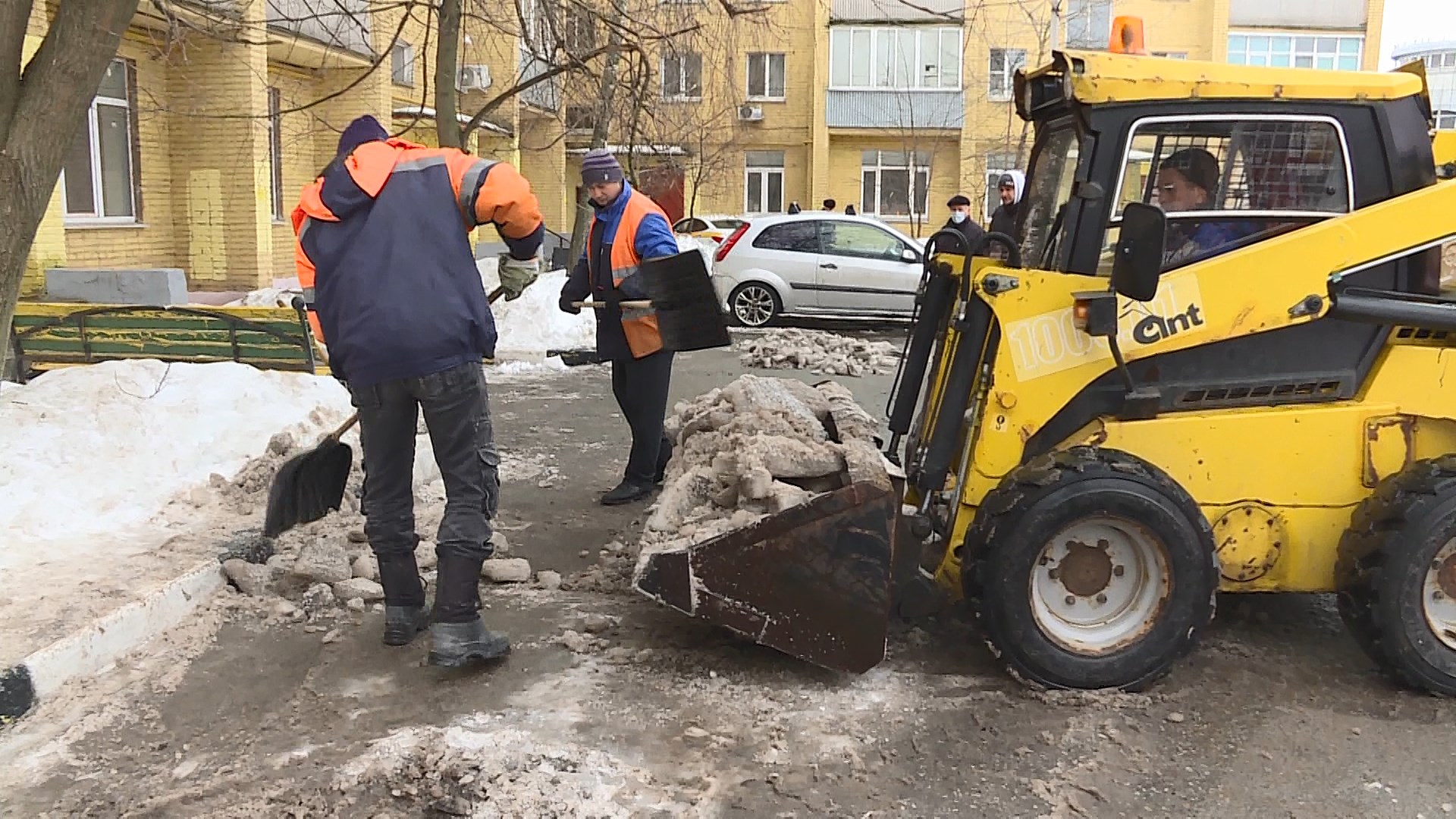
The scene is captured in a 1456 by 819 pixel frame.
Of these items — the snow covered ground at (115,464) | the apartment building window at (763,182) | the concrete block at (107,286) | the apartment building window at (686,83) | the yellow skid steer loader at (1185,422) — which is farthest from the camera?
the apartment building window at (763,182)

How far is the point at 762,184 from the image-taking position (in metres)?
37.0

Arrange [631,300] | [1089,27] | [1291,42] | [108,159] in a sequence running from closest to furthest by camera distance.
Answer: [631,300] → [108,159] → [1089,27] → [1291,42]

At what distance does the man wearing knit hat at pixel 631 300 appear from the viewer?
651cm

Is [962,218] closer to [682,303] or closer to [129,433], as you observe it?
[682,303]

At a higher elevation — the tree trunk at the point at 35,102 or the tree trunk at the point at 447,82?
the tree trunk at the point at 447,82

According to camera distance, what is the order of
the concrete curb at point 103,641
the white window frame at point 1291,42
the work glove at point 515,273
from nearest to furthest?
the concrete curb at point 103,641
the work glove at point 515,273
the white window frame at point 1291,42

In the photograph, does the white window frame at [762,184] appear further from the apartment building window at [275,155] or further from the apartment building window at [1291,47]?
the apartment building window at [275,155]

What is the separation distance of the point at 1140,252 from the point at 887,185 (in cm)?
3352

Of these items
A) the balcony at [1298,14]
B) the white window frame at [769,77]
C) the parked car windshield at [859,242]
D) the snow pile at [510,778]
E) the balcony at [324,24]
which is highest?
the balcony at [1298,14]

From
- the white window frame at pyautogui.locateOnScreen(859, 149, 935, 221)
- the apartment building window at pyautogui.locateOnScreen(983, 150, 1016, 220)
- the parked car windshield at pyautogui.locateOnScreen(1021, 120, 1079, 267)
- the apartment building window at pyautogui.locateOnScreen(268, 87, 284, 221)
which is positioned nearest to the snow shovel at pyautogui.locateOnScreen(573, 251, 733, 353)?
the parked car windshield at pyautogui.locateOnScreen(1021, 120, 1079, 267)

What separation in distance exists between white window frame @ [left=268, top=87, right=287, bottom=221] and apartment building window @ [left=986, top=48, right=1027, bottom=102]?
71.7 ft

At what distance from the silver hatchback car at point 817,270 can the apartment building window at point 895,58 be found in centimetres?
1956

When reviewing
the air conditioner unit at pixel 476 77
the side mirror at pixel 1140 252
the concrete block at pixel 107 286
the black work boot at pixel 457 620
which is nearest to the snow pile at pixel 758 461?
the black work boot at pixel 457 620

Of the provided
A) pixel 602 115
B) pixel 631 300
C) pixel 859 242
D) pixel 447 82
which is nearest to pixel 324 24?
pixel 602 115
